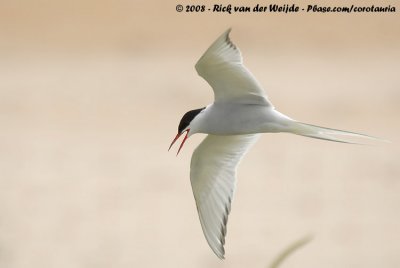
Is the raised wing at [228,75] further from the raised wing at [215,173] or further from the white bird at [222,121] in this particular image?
the raised wing at [215,173]

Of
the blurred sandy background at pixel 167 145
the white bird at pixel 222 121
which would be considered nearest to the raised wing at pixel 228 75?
the white bird at pixel 222 121

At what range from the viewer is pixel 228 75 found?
2.44m

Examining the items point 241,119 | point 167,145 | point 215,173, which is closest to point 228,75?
point 241,119

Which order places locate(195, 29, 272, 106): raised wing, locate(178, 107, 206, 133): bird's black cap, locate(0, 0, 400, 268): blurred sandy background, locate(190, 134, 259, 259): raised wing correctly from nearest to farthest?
locate(195, 29, 272, 106): raised wing → locate(178, 107, 206, 133): bird's black cap → locate(190, 134, 259, 259): raised wing → locate(0, 0, 400, 268): blurred sandy background

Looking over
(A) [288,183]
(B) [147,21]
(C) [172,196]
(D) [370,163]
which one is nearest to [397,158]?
(D) [370,163]

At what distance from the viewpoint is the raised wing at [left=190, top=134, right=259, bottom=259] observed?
2715mm

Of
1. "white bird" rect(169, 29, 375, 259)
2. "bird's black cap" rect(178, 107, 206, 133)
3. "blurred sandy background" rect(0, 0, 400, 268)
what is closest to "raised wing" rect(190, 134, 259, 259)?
"white bird" rect(169, 29, 375, 259)

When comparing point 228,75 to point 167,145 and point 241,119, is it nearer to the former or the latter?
point 241,119

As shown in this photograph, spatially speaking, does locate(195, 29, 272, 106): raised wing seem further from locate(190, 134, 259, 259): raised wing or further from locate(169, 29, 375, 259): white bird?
locate(190, 134, 259, 259): raised wing

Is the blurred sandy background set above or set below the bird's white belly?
below

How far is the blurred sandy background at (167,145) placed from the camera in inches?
207

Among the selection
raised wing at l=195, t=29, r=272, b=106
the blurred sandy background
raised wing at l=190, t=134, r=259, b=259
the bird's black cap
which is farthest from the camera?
the blurred sandy background

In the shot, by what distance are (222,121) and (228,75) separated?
0.34 ft

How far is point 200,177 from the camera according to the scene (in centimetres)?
277
